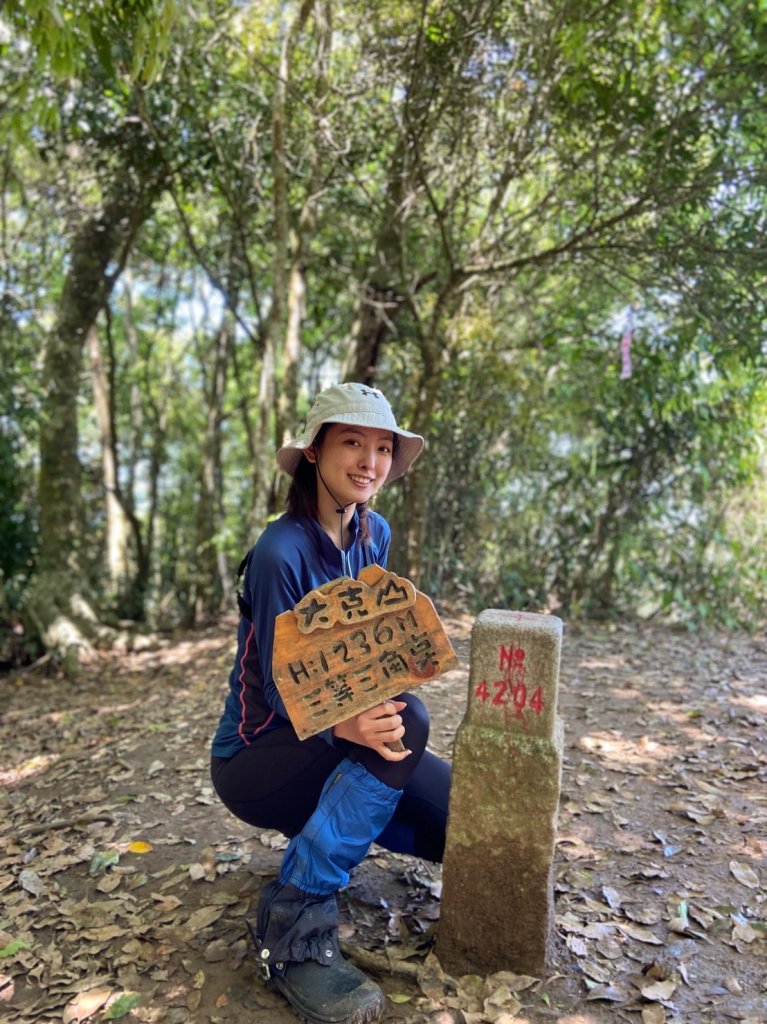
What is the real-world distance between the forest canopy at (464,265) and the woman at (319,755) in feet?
9.47

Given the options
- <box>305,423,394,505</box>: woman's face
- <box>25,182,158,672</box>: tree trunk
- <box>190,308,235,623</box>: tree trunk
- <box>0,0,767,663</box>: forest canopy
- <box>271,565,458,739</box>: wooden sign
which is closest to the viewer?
<box>271,565,458,739</box>: wooden sign

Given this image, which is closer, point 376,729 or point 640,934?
point 376,729

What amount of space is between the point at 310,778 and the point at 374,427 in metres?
1.04

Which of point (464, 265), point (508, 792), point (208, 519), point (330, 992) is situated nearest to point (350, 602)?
point (508, 792)

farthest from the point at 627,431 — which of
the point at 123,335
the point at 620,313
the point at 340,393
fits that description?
the point at 123,335

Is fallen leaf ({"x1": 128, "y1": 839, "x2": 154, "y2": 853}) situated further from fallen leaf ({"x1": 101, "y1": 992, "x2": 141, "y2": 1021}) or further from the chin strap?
the chin strap

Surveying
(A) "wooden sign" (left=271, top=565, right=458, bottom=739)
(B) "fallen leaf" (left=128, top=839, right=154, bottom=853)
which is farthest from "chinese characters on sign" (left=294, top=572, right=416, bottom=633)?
(B) "fallen leaf" (left=128, top=839, right=154, bottom=853)

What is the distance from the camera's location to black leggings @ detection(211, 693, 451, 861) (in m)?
2.18

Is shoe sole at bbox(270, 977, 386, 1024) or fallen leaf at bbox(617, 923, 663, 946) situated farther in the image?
fallen leaf at bbox(617, 923, 663, 946)

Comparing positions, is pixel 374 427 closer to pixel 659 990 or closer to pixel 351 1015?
pixel 351 1015

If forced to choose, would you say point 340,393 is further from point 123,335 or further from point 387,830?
point 123,335

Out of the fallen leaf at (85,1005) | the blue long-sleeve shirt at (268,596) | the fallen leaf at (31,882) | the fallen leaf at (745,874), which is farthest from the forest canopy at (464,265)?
the fallen leaf at (85,1005)

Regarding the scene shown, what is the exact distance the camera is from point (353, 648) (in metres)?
2.09

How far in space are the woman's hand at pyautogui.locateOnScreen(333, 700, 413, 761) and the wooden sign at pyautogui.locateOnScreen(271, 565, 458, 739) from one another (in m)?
0.04
